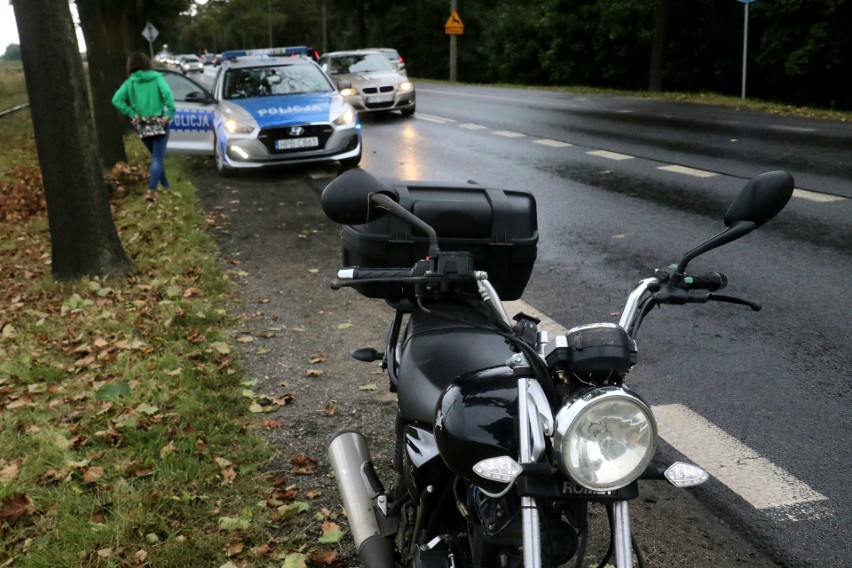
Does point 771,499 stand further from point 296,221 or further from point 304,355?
point 296,221

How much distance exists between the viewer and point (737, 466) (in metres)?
4.10

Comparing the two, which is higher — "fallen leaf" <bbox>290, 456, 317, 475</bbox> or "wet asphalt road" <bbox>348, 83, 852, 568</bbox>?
"wet asphalt road" <bbox>348, 83, 852, 568</bbox>

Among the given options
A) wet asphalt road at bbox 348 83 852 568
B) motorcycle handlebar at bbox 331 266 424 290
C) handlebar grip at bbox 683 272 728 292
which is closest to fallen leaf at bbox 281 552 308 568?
motorcycle handlebar at bbox 331 266 424 290

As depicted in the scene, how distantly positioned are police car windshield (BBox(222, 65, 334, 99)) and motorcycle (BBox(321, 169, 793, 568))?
11.7 meters

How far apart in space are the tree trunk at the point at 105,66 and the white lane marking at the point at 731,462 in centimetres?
1170

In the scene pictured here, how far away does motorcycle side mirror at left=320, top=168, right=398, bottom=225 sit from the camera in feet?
7.88

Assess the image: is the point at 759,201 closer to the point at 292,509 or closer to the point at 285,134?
the point at 292,509

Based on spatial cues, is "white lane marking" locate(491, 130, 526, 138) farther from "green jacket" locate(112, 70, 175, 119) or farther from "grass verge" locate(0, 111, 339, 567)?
"grass verge" locate(0, 111, 339, 567)

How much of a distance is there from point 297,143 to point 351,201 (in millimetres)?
11015

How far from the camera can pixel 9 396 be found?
5.47m

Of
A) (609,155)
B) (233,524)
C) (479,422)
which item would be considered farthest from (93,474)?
(609,155)

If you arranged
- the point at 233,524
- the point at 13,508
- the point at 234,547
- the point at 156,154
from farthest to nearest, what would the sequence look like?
the point at 156,154
the point at 13,508
the point at 233,524
the point at 234,547

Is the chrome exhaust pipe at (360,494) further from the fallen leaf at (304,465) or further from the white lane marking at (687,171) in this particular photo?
the white lane marking at (687,171)

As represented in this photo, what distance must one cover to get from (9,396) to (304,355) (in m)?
1.77
